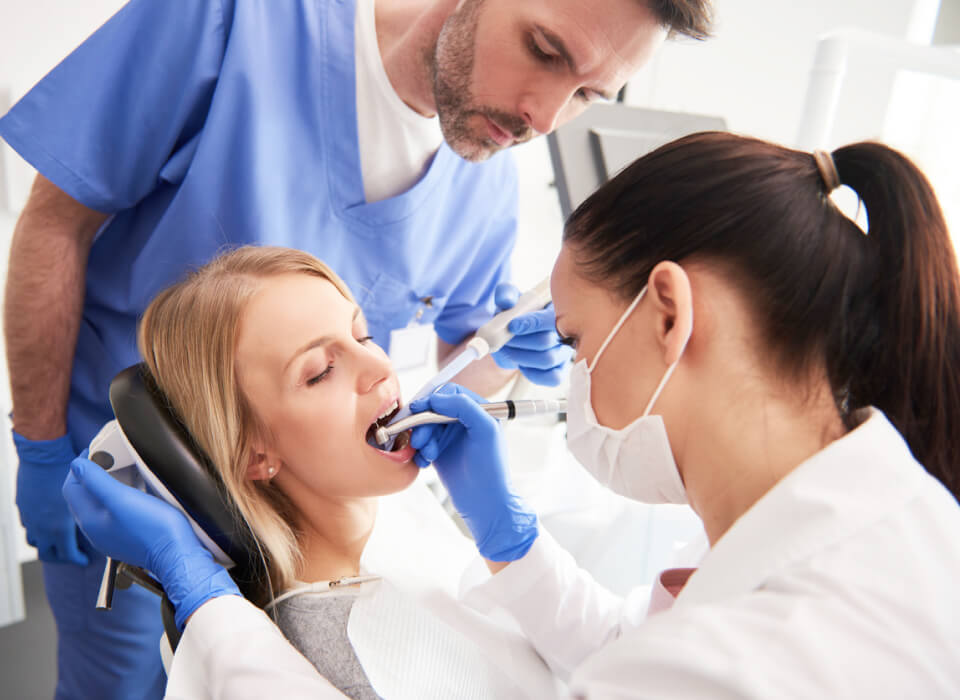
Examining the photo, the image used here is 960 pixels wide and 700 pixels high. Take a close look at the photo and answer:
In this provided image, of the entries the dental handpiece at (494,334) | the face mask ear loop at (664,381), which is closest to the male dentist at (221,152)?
the dental handpiece at (494,334)

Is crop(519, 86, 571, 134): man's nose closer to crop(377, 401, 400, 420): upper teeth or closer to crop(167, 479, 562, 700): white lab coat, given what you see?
crop(377, 401, 400, 420): upper teeth

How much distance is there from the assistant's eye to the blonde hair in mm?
114

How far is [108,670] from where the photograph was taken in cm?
127

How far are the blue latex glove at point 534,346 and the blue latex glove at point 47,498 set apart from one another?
2.95 ft

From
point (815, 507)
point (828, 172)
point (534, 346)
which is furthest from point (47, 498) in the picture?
point (828, 172)

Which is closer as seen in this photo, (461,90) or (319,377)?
(319,377)

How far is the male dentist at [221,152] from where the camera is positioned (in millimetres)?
1099

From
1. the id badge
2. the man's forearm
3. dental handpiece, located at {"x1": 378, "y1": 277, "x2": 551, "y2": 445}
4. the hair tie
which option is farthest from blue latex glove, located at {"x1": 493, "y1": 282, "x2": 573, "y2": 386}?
the man's forearm

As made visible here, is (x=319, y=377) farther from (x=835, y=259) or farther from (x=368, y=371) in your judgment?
(x=835, y=259)

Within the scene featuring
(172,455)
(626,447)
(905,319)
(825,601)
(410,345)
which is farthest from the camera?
(410,345)

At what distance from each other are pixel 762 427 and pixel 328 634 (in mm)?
712

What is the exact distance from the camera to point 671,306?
30.0 inches

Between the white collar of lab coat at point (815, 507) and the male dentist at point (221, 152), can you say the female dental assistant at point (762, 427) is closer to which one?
the white collar of lab coat at point (815, 507)

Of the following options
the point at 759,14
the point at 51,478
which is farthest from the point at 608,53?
the point at 759,14
